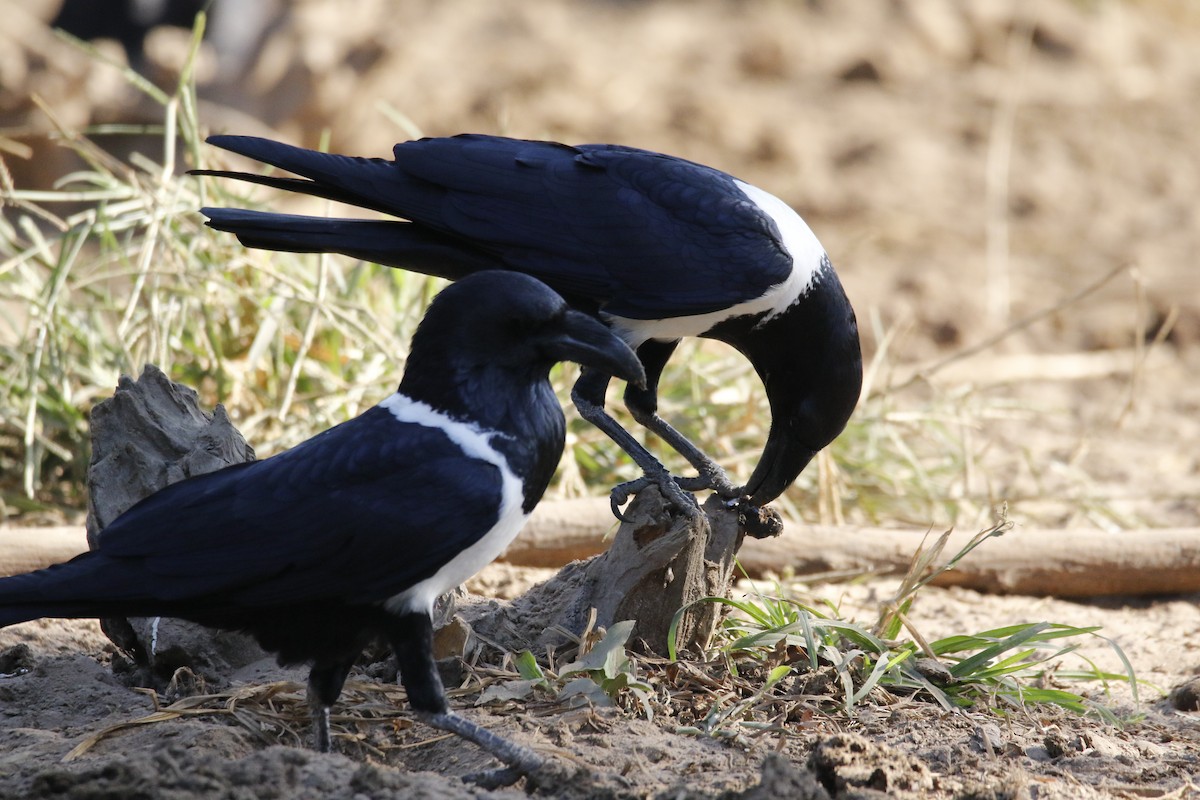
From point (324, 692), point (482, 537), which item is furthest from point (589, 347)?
point (324, 692)

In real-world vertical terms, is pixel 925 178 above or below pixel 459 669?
above

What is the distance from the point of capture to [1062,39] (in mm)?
9516

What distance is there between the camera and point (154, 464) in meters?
3.21

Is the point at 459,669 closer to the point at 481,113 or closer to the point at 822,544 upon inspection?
the point at 822,544

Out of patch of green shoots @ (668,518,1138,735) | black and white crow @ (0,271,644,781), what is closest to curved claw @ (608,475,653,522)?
patch of green shoots @ (668,518,1138,735)

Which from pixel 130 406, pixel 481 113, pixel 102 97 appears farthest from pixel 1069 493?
pixel 102 97

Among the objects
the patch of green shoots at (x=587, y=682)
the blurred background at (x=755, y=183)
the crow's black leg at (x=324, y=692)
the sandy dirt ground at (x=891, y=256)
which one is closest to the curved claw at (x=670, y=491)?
the patch of green shoots at (x=587, y=682)

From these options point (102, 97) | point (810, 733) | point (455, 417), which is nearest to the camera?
point (455, 417)

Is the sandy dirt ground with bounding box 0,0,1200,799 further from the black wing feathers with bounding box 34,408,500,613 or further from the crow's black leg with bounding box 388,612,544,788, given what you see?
the black wing feathers with bounding box 34,408,500,613

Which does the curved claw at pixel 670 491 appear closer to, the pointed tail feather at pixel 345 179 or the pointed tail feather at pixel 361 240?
the pointed tail feather at pixel 361 240

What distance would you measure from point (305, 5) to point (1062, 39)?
17.8 ft

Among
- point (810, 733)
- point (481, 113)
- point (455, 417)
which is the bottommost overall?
point (810, 733)

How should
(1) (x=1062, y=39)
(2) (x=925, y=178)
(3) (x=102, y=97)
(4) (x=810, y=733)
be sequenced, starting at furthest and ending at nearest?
1. (1) (x=1062, y=39)
2. (2) (x=925, y=178)
3. (3) (x=102, y=97)
4. (4) (x=810, y=733)

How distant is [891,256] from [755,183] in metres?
0.97
